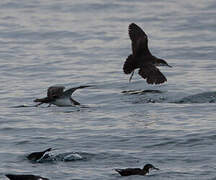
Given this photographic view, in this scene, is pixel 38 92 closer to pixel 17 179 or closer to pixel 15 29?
pixel 17 179

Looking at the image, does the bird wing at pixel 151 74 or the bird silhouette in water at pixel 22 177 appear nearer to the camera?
the bird silhouette in water at pixel 22 177

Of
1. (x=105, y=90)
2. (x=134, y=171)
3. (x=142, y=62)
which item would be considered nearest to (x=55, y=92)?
(x=142, y=62)

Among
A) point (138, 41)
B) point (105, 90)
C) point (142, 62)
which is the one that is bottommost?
point (105, 90)

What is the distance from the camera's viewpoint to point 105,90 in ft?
58.0

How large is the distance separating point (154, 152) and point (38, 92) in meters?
5.39

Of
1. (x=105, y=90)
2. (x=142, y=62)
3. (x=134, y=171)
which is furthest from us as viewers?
(x=105, y=90)

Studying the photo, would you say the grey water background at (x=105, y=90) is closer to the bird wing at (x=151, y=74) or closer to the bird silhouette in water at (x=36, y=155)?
the bird silhouette in water at (x=36, y=155)

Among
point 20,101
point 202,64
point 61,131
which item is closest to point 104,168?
point 61,131

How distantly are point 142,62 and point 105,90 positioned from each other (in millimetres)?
1269

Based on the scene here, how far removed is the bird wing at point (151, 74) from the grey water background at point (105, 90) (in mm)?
434

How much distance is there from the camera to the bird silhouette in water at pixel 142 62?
1627 centimetres

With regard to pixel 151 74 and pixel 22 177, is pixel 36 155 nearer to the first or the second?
pixel 22 177

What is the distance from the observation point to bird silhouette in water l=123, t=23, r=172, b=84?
16266 mm

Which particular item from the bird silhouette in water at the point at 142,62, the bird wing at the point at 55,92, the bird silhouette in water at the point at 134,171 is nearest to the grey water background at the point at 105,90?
the bird silhouette in water at the point at 134,171
